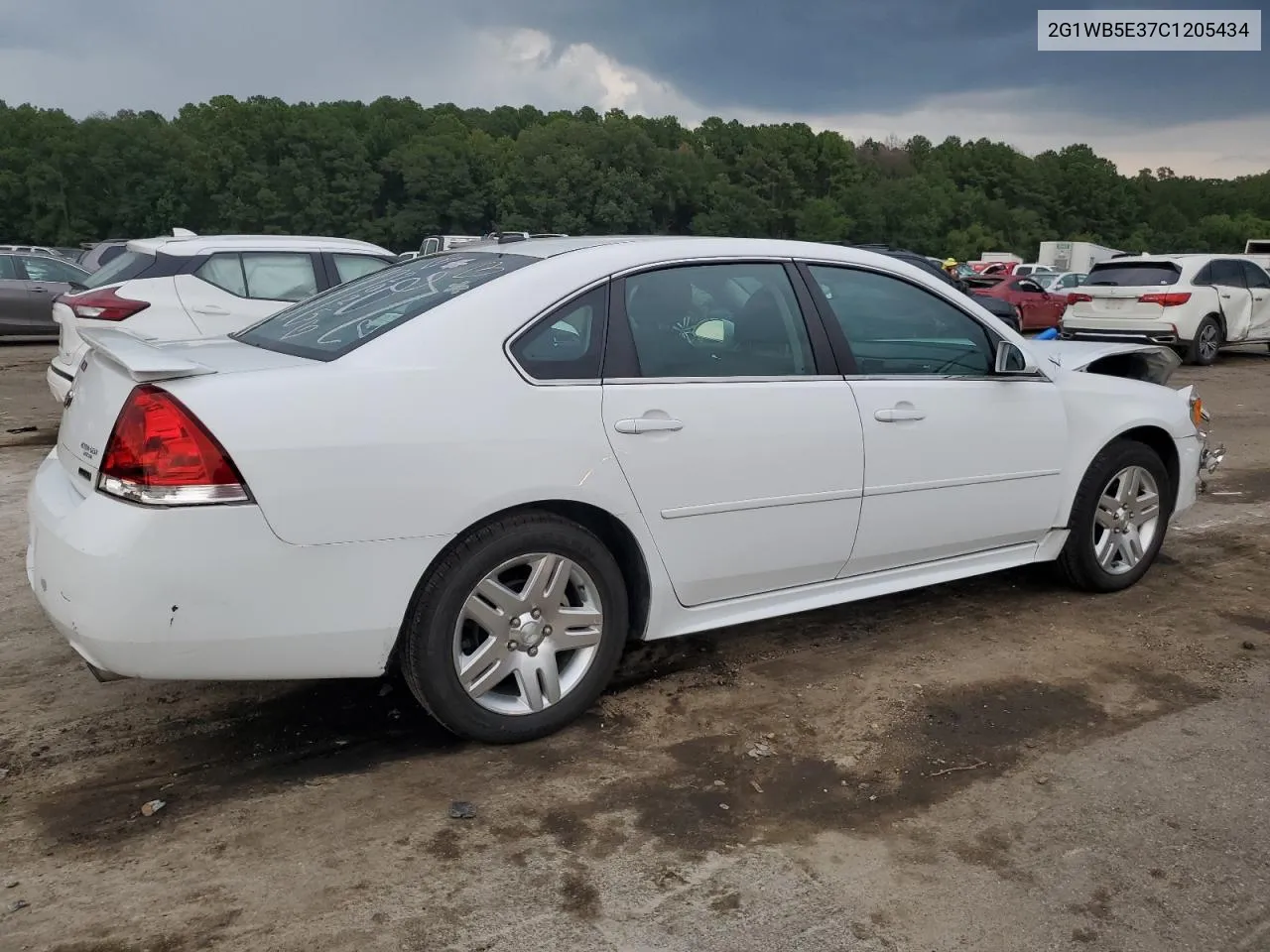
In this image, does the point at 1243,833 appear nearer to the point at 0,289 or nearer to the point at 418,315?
the point at 418,315

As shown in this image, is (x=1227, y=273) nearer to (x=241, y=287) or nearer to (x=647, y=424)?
(x=241, y=287)

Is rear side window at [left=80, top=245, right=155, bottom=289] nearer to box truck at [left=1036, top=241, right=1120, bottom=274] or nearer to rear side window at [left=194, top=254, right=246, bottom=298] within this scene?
rear side window at [left=194, top=254, right=246, bottom=298]

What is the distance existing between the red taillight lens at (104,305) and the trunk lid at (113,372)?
16.6 ft

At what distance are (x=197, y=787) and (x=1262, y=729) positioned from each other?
135 inches

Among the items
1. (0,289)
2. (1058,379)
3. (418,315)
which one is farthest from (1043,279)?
(418,315)

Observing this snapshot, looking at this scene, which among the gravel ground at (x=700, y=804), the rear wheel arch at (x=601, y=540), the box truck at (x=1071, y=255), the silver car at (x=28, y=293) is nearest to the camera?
the gravel ground at (x=700, y=804)

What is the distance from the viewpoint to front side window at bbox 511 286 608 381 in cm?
330

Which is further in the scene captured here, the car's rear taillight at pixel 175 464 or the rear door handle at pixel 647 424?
the rear door handle at pixel 647 424

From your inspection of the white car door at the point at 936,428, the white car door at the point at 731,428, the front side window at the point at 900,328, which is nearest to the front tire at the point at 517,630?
the white car door at the point at 731,428

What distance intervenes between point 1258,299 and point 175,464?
17541 mm

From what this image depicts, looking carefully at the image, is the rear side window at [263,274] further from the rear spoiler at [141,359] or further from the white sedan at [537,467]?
the rear spoiler at [141,359]

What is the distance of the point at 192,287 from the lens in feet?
27.3

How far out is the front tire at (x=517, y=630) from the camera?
10.3ft

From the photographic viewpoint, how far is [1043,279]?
35.1 meters
